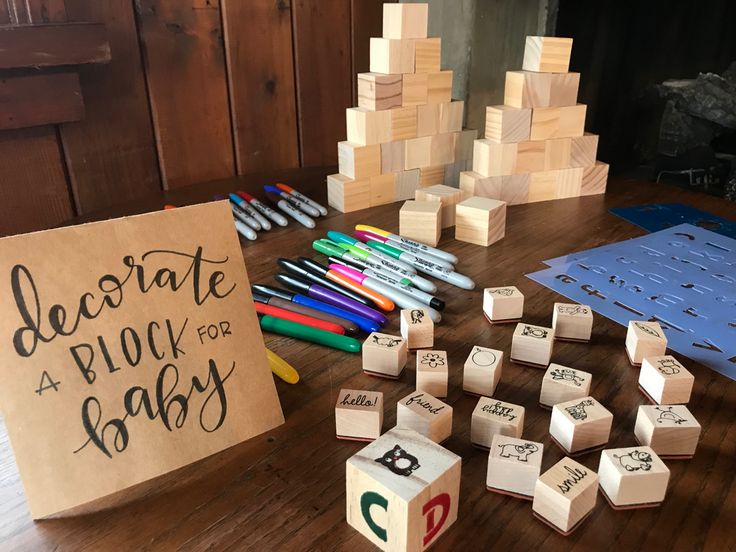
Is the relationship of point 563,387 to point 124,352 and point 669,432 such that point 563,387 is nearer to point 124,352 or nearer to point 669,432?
point 669,432

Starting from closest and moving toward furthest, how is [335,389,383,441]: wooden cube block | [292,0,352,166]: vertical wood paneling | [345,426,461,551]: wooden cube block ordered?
[345,426,461,551]: wooden cube block → [335,389,383,441]: wooden cube block → [292,0,352,166]: vertical wood paneling

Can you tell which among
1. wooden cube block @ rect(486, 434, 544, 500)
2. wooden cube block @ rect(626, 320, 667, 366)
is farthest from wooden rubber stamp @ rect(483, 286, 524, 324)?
wooden cube block @ rect(486, 434, 544, 500)

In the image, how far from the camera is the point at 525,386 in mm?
535

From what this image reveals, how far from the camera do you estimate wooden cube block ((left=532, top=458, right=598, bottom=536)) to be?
38 centimetres

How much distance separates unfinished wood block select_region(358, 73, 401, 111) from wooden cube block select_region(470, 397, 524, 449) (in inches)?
24.1

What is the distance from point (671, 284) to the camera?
28.5 inches

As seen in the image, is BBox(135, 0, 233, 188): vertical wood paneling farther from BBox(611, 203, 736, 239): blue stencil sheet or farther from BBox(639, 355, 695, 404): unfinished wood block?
BBox(639, 355, 695, 404): unfinished wood block

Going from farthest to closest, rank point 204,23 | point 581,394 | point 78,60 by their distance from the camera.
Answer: point 204,23, point 78,60, point 581,394

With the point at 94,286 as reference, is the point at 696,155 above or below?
below

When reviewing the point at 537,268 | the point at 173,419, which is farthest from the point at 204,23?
the point at 173,419

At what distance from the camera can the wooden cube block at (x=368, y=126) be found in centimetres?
95

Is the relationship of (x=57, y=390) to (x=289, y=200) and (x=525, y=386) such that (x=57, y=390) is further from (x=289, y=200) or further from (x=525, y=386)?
(x=289, y=200)

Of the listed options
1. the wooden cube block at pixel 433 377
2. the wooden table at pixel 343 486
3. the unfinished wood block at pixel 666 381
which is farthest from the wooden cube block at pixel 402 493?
the unfinished wood block at pixel 666 381

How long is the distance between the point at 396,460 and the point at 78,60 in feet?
2.67
